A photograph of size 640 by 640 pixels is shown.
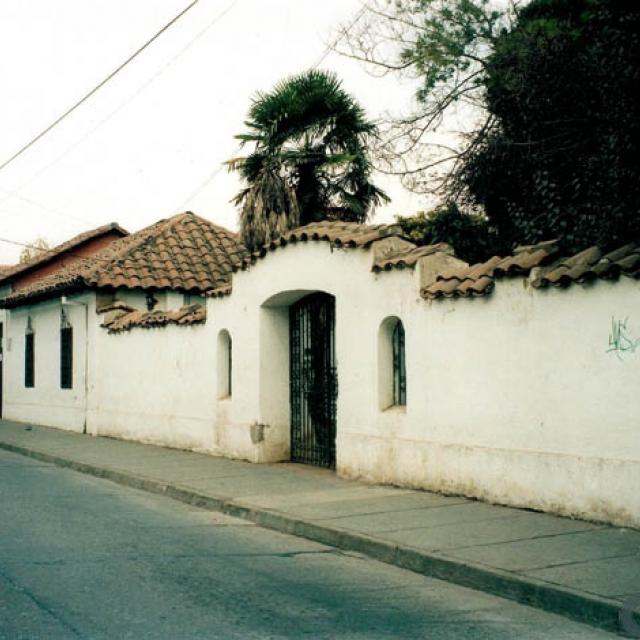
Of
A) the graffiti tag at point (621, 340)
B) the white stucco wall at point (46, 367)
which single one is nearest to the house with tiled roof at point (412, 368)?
the graffiti tag at point (621, 340)

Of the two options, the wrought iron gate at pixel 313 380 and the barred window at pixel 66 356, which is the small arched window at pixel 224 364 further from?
the barred window at pixel 66 356

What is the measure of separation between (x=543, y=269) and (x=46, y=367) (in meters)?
17.9

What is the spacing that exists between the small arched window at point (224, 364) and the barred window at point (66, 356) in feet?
26.0

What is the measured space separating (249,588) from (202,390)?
9.51 m

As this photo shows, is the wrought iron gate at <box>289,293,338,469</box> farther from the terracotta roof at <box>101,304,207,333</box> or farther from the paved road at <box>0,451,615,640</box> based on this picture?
the paved road at <box>0,451,615,640</box>

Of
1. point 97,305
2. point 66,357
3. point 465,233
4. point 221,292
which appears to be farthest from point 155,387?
point 465,233

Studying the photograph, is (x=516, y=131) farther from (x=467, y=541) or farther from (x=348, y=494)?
(x=467, y=541)

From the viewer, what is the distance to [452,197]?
1498cm

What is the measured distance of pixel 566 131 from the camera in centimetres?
1135

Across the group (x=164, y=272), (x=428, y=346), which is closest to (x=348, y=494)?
(x=428, y=346)

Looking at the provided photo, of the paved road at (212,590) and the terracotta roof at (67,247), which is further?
the terracotta roof at (67,247)

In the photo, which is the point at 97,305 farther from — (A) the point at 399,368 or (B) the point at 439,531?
(B) the point at 439,531

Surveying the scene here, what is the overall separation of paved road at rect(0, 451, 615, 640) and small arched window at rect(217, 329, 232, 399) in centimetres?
568

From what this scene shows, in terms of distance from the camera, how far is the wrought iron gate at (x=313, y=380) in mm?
13602
